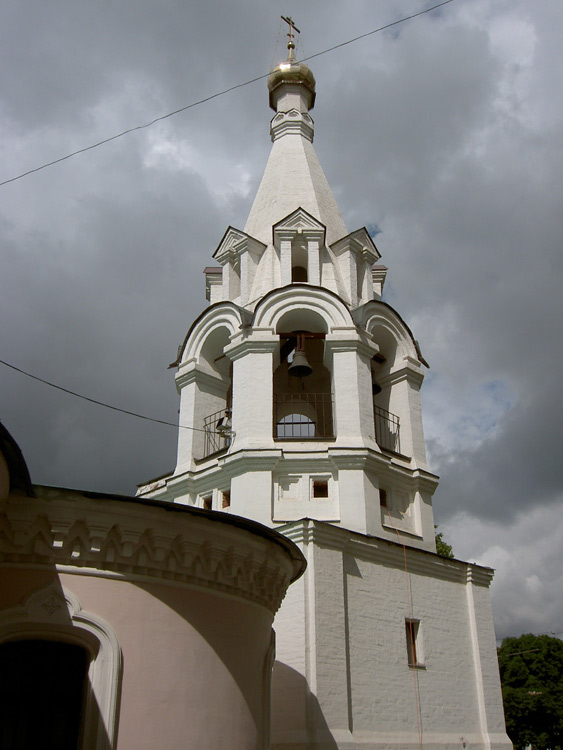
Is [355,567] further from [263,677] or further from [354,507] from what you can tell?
[263,677]

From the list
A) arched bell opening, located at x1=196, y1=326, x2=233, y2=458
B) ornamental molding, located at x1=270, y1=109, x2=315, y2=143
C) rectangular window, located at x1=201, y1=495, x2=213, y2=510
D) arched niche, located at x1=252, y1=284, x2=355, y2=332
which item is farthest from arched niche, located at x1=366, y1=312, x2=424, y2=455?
ornamental molding, located at x1=270, y1=109, x2=315, y2=143

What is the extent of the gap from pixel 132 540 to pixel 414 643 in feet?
26.4

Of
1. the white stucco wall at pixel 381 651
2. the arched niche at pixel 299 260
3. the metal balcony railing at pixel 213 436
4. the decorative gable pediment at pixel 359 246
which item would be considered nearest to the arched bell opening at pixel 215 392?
the metal balcony railing at pixel 213 436

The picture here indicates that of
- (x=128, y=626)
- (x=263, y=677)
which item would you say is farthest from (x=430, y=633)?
(x=128, y=626)

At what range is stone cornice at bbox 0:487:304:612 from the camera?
6633 millimetres

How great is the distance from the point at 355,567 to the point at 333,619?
1.15m

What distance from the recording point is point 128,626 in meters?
6.79

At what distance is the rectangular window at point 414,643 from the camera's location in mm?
13062

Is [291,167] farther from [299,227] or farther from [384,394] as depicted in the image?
[384,394]

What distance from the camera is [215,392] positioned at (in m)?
16.2

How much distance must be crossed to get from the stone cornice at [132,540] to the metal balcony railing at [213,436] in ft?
23.9

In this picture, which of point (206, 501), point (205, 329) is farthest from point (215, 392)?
point (206, 501)

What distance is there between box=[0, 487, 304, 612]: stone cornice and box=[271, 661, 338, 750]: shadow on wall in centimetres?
395

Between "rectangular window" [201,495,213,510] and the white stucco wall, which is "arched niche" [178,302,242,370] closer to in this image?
"rectangular window" [201,495,213,510]
